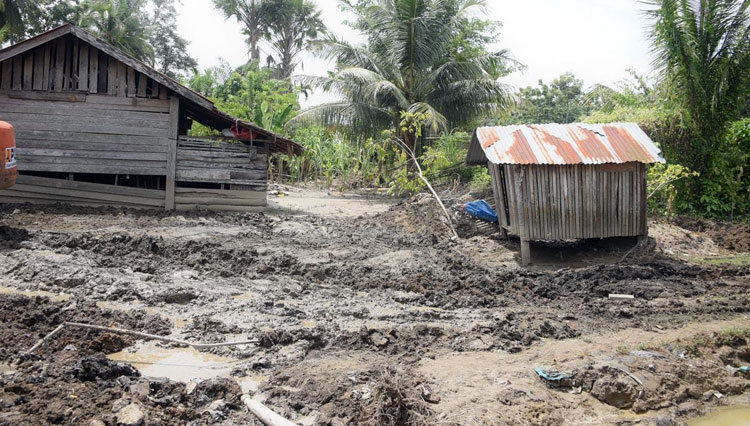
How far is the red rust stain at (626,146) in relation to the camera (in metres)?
10.2

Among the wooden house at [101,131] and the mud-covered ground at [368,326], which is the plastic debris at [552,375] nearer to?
the mud-covered ground at [368,326]

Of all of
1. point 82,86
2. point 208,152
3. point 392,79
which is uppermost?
point 392,79

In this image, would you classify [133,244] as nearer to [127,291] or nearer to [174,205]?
[127,291]

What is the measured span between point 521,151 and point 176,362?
7.23 metres

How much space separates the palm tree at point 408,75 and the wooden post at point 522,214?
9.86 meters

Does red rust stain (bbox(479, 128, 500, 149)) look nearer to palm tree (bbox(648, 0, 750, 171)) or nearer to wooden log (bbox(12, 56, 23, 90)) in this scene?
palm tree (bbox(648, 0, 750, 171))

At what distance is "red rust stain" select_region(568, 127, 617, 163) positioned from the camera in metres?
10.2

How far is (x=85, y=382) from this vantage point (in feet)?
13.9

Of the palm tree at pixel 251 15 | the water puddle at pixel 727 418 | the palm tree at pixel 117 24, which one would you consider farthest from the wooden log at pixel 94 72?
the palm tree at pixel 251 15

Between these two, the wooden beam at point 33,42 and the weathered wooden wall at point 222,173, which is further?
the weathered wooden wall at point 222,173

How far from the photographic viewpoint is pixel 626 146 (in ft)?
34.6

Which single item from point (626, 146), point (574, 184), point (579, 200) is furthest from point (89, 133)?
point (626, 146)

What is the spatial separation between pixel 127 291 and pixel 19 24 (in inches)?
1032

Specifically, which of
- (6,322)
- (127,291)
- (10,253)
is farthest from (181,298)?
(10,253)
